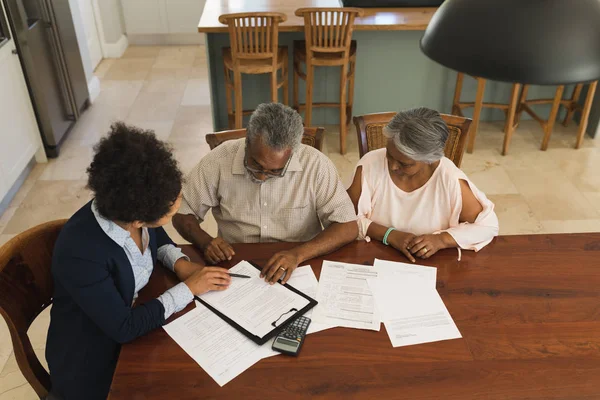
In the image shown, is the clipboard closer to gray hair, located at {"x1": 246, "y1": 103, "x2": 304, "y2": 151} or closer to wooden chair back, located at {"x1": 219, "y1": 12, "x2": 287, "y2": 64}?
gray hair, located at {"x1": 246, "y1": 103, "x2": 304, "y2": 151}

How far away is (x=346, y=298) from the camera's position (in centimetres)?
160

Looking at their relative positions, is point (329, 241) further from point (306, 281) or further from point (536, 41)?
point (536, 41)

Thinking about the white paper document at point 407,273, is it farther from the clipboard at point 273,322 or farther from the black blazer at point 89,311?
the black blazer at point 89,311

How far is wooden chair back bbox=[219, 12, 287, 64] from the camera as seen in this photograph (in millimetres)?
3293

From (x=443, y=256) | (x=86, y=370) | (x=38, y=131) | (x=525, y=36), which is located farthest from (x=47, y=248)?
(x=38, y=131)

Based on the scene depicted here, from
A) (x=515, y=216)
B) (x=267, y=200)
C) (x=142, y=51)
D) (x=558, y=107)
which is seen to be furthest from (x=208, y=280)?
(x=142, y=51)

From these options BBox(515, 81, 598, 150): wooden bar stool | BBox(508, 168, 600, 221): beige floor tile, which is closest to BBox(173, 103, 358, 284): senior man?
BBox(508, 168, 600, 221): beige floor tile

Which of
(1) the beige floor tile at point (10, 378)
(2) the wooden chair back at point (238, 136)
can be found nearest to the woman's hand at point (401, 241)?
(2) the wooden chair back at point (238, 136)

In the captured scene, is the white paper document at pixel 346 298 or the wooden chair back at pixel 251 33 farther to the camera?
the wooden chair back at pixel 251 33

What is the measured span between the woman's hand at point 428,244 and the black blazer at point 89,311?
2.78 feet

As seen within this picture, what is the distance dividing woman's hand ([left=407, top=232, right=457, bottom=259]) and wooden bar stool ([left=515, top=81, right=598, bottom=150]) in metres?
2.62

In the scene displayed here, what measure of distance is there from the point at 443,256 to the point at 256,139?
74 cm

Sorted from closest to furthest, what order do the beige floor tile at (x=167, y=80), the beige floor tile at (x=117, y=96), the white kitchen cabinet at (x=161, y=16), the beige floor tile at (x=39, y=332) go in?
the beige floor tile at (x=39, y=332), the beige floor tile at (x=117, y=96), the beige floor tile at (x=167, y=80), the white kitchen cabinet at (x=161, y=16)

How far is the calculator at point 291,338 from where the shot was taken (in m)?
1.41
